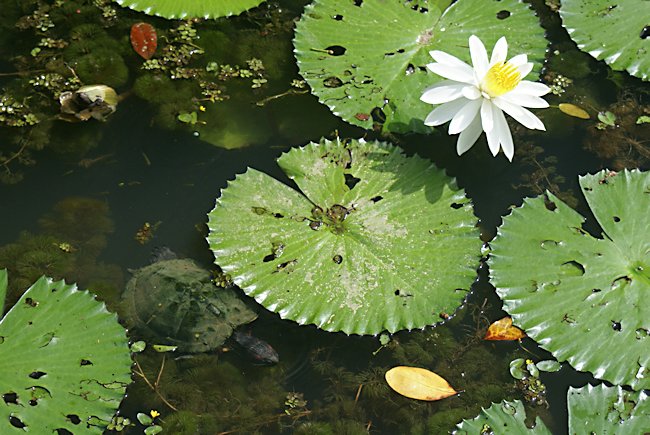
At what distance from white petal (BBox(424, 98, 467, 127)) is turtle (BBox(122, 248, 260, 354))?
127 cm

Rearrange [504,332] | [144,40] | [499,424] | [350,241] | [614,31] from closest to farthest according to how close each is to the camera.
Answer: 1. [499,424]
2. [350,241]
3. [504,332]
4. [614,31]
5. [144,40]

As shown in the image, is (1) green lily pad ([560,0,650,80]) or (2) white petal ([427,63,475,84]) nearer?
(2) white petal ([427,63,475,84])

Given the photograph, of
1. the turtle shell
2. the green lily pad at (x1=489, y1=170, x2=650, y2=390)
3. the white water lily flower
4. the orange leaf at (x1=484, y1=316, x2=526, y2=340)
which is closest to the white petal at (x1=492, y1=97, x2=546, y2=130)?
the white water lily flower

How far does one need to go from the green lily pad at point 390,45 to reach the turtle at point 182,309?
1147mm

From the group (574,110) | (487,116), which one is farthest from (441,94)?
(574,110)

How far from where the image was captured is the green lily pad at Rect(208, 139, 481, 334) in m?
3.11

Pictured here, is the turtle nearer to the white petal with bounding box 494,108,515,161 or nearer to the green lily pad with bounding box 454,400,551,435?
the green lily pad with bounding box 454,400,551,435

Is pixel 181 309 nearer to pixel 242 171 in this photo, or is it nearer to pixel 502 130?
pixel 242 171

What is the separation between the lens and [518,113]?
324cm

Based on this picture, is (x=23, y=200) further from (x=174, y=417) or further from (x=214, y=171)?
(x=174, y=417)

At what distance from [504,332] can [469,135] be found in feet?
3.19

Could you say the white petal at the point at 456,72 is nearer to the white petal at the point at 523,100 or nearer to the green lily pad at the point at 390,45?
the white petal at the point at 523,100

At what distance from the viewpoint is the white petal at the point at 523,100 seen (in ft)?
10.6

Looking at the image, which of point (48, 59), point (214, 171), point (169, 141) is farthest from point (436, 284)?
point (48, 59)
